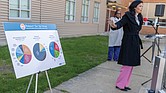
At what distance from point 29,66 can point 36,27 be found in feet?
2.01

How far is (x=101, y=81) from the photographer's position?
5.17 meters

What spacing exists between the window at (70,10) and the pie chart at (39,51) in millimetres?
11580

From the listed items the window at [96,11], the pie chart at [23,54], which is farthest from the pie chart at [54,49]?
the window at [96,11]

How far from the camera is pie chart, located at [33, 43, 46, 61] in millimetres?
3287

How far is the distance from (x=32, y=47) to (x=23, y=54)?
0.67 feet

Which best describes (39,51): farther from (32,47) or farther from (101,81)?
(101,81)

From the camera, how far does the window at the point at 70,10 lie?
48.9 feet

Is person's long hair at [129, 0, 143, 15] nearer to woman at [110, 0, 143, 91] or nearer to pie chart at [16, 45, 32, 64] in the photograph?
woman at [110, 0, 143, 91]

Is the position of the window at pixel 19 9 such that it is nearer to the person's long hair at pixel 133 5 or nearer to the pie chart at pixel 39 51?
the person's long hair at pixel 133 5

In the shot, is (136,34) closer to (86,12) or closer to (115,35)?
(115,35)

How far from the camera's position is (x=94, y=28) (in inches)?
768

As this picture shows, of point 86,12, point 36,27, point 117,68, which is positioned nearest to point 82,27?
point 86,12

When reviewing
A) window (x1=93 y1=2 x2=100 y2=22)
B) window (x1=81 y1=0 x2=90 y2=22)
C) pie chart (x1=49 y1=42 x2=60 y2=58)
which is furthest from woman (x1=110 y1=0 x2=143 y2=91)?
window (x1=93 y1=2 x2=100 y2=22)

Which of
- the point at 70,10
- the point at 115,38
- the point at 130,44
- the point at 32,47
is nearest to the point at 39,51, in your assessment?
the point at 32,47
